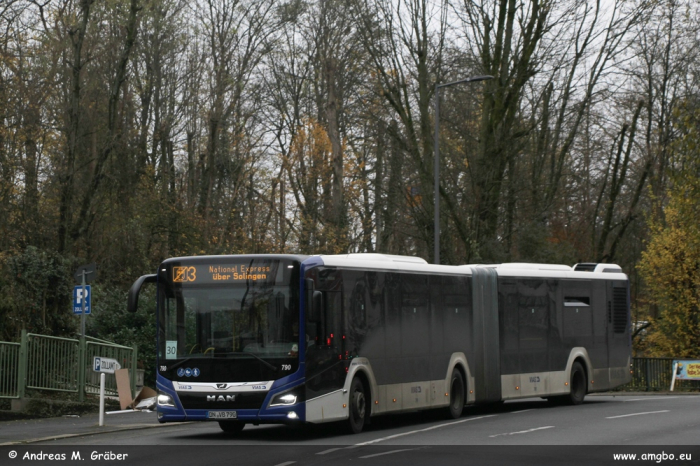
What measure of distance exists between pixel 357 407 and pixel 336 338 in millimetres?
1217

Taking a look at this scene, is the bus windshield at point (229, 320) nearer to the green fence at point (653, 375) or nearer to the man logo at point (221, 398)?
the man logo at point (221, 398)

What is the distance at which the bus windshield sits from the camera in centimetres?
1619

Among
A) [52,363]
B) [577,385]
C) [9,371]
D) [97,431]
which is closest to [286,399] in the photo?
[97,431]

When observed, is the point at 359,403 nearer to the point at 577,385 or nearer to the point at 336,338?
the point at 336,338

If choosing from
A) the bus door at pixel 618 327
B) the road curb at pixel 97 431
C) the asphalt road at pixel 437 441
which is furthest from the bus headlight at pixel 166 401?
the bus door at pixel 618 327

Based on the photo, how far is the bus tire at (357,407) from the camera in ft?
56.4

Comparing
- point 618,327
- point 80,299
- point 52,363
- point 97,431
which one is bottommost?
point 97,431

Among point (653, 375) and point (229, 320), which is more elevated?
point (229, 320)

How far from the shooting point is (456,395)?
2078cm

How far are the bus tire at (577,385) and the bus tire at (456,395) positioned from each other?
4.30m

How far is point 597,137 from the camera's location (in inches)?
1923
